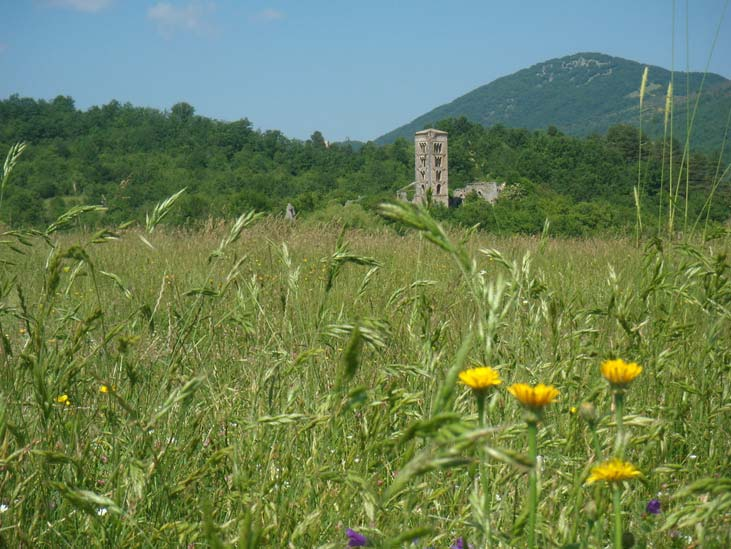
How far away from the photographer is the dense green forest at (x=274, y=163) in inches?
1148

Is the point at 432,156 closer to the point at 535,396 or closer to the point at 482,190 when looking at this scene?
the point at 482,190

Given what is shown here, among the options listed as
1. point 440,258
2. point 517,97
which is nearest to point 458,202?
point 440,258

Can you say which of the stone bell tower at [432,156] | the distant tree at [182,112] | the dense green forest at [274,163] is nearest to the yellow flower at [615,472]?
the dense green forest at [274,163]

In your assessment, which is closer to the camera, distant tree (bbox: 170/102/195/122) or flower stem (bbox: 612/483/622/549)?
flower stem (bbox: 612/483/622/549)

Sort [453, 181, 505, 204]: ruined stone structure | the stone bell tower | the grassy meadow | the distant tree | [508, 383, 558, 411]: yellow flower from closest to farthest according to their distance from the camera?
[508, 383, 558, 411]: yellow flower
the grassy meadow
the stone bell tower
[453, 181, 505, 204]: ruined stone structure
the distant tree

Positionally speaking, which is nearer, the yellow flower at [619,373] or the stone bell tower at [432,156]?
the yellow flower at [619,373]

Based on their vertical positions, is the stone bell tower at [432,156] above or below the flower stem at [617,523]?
above

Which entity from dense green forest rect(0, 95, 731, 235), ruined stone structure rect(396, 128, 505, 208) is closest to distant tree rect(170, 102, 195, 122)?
dense green forest rect(0, 95, 731, 235)

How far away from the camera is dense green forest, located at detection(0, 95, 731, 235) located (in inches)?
1148

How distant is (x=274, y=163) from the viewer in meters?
42.8

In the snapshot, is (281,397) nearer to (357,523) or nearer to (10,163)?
(357,523)

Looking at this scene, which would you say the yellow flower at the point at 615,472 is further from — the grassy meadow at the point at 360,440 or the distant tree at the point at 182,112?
the distant tree at the point at 182,112

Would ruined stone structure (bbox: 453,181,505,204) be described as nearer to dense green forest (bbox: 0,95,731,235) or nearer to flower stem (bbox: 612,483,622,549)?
dense green forest (bbox: 0,95,731,235)

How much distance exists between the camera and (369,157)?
4397 centimetres
